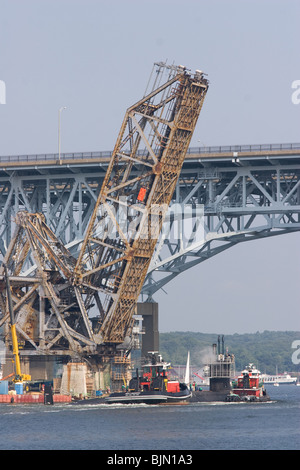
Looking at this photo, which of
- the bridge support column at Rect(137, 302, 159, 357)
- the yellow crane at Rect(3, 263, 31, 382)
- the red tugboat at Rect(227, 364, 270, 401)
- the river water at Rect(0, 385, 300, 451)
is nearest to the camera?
the river water at Rect(0, 385, 300, 451)

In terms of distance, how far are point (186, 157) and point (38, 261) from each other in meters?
16.7

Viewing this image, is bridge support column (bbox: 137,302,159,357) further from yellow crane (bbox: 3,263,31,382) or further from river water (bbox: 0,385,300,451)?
river water (bbox: 0,385,300,451)

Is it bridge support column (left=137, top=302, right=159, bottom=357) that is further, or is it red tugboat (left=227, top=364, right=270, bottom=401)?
bridge support column (left=137, top=302, right=159, bottom=357)

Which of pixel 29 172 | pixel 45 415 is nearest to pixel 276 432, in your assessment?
pixel 45 415

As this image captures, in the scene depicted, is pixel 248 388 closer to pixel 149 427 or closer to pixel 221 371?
pixel 221 371

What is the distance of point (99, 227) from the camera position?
103m

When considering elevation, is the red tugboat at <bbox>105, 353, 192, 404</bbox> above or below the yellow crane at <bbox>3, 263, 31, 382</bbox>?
below

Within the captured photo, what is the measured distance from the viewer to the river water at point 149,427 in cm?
6656

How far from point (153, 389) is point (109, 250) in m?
13.1

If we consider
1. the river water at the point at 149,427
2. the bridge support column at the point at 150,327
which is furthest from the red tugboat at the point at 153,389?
the bridge support column at the point at 150,327

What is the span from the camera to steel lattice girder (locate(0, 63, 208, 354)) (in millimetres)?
99812

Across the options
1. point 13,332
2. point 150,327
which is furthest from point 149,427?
point 150,327

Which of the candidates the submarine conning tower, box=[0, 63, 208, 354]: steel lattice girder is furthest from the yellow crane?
the submarine conning tower

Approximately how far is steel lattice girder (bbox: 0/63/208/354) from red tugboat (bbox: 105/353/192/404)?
5.11m
